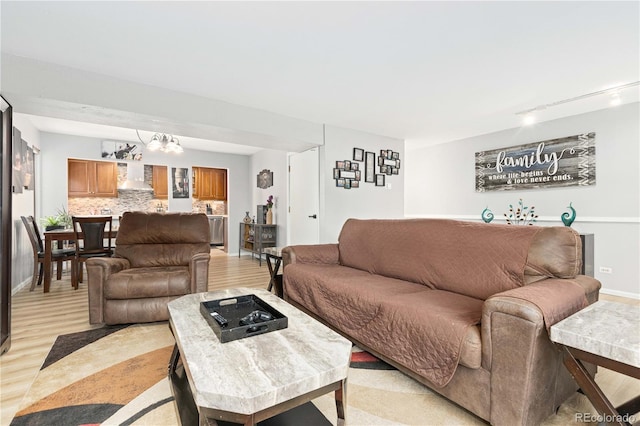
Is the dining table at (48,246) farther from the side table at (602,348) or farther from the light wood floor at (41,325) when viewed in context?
the side table at (602,348)

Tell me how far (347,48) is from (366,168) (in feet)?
9.13

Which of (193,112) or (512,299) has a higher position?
(193,112)

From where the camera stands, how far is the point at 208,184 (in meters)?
8.45

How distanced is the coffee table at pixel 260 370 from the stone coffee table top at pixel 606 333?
2.82 ft

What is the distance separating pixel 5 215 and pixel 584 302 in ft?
12.7

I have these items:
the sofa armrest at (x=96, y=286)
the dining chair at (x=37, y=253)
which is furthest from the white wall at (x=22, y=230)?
the sofa armrest at (x=96, y=286)

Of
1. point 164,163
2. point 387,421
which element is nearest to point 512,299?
point 387,421

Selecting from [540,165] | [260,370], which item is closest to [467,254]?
[260,370]

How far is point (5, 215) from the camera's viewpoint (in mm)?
2359

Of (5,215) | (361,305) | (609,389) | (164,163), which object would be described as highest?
(164,163)

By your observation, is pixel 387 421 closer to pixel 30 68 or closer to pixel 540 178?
pixel 30 68

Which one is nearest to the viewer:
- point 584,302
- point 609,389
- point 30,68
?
point 584,302

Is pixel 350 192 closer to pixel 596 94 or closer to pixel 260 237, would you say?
pixel 260 237

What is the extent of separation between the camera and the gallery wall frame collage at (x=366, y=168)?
4.81m
